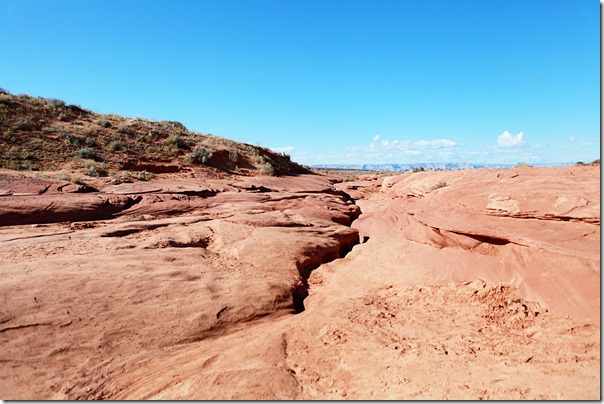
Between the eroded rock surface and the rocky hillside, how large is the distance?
8817 mm

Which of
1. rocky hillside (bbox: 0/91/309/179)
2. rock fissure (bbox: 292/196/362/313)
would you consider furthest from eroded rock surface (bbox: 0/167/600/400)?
rocky hillside (bbox: 0/91/309/179)

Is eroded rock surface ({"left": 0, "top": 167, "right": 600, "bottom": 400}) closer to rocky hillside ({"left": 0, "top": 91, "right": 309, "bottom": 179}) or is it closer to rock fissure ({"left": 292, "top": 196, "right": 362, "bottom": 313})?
rock fissure ({"left": 292, "top": 196, "right": 362, "bottom": 313})

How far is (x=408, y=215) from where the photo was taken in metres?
11.4

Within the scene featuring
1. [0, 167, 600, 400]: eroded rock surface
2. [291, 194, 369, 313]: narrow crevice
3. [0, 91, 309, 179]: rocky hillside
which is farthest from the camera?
[0, 91, 309, 179]: rocky hillside

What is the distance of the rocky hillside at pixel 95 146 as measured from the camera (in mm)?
17484

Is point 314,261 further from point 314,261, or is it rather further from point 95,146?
point 95,146

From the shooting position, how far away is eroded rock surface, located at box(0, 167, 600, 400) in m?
4.32

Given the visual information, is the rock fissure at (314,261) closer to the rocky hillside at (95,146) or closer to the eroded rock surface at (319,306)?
the eroded rock surface at (319,306)

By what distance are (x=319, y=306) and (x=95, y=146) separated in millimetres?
20207

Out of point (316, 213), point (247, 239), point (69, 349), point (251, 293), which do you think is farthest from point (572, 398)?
point (316, 213)

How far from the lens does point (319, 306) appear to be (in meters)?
6.96

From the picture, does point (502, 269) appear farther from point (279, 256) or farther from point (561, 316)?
point (279, 256)

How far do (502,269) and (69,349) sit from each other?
8.05 m

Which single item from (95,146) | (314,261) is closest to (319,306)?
(314,261)
